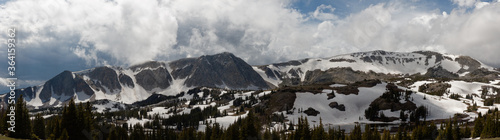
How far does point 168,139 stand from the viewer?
574 feet

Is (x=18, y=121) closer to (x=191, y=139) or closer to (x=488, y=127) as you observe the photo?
(x=191, y=139)

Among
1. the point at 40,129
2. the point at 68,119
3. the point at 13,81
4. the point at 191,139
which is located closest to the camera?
the point at 13,81

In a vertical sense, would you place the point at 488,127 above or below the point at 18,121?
below

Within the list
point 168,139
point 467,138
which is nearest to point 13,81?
point 168,139

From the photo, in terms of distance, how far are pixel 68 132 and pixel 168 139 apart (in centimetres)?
11752

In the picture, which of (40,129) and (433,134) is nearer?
(40,129)

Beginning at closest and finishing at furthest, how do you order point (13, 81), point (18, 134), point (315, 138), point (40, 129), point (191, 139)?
1. point (13, 81)
2. point (18, 134)
3. point (315, 138)
4. point (40, 129)
5. point (191, 139)

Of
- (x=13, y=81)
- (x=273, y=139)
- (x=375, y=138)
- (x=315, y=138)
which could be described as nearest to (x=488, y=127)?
(x=375, y=138)

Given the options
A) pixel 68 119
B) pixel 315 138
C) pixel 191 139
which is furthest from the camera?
pixel 191 139

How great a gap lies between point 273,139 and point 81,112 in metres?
104

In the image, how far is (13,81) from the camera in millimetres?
52250

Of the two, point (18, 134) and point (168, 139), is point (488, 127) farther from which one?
point (18, 134)

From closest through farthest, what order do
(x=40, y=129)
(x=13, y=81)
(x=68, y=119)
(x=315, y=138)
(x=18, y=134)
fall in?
(x=13, y=81) → (x=68, y=119) → (x=18, y=134) → (x=315, y=138) → (x=40, y=129)

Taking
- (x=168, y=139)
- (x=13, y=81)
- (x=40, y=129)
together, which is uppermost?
(x=13, y=81)
